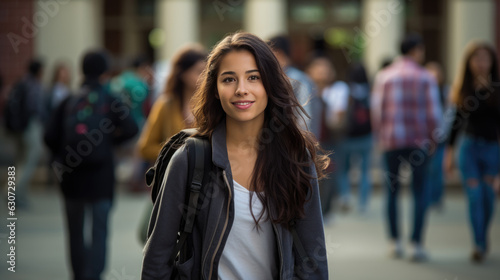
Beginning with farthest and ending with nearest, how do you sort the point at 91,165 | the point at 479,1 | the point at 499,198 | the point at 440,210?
the point at 479,1 < the point at 499,198 < the point at 440,210 < the point at 91,165

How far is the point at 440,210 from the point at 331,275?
4326 mm

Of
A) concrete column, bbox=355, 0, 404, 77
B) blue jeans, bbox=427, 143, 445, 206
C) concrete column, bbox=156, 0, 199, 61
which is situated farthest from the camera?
concrete column, bbox=156, 0, 199, 61

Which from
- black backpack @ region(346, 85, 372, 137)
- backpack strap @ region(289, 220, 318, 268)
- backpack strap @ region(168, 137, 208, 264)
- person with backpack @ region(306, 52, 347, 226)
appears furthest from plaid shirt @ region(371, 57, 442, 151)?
backpack strap @ region(168, 137, 208, 264)

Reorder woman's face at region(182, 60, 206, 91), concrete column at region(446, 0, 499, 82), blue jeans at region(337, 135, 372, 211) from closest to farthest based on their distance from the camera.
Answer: woman's face at region(182, 60, 206, 91)
blue jeans at region(337, 135, 372, 211)
concrete column at region(446, 0, 499, 82)

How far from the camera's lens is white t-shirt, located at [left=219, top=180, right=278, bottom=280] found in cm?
278

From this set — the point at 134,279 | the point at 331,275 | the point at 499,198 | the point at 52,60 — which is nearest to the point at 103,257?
the point at 134,279

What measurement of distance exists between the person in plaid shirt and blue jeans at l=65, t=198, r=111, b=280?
304cm

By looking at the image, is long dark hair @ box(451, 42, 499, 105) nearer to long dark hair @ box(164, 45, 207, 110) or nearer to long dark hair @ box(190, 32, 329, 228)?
long dark hair @ box(164, 45, 207, 110)

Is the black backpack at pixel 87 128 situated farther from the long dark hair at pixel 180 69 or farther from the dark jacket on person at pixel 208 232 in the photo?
the dark jacket on person at pixel 208 232

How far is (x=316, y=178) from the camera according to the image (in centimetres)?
290

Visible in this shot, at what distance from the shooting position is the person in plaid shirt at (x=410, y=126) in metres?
7.20

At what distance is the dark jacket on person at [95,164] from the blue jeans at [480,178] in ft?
11.4

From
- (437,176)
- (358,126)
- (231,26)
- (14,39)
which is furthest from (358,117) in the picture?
(231,26)

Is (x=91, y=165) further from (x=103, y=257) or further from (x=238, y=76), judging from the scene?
(x=238, y=76)
